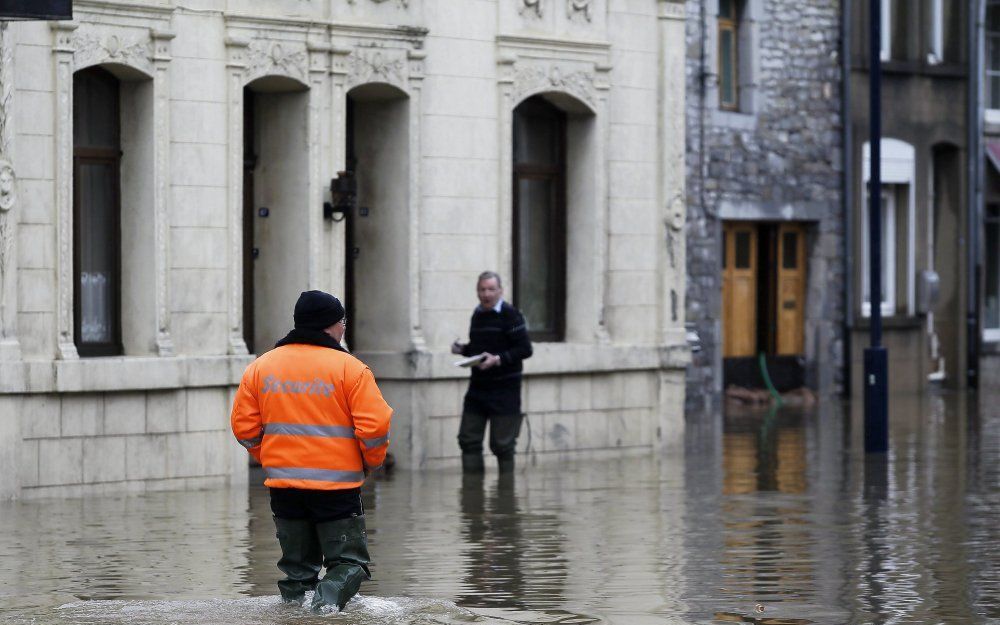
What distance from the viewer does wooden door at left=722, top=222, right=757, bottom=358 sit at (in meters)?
29.8

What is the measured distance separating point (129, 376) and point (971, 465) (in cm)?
750

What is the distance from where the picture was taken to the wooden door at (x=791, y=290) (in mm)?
30766

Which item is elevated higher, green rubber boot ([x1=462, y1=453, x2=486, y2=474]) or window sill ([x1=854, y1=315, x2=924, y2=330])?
window sill ([x1=854, y1=315, x2=924, y2=330])

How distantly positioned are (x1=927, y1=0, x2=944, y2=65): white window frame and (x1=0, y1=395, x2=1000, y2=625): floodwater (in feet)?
43.7

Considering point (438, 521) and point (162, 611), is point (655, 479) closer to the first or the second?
point (438, 521)

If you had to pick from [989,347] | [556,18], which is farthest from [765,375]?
[556,18]

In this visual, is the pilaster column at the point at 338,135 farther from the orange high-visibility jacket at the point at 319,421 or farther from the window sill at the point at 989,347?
the window sill at the point at 989,347

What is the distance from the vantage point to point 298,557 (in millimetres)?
10852

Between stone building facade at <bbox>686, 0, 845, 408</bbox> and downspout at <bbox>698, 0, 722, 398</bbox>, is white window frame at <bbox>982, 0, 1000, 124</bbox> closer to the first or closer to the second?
stone building facade at <bbox>686, 0, 845, 408</bbox>

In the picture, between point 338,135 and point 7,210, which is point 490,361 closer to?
point 338,135

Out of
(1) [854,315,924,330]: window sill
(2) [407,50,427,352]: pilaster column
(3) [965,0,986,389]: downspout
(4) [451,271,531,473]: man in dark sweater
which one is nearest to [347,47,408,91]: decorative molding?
(2) [407,50,427,352]: pilaster column

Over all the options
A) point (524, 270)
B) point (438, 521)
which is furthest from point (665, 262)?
point (438, 521)

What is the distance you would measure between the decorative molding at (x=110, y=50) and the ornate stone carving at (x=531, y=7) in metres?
4.11

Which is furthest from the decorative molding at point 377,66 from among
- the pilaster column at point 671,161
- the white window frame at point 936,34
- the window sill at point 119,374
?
the white window frame at point 936,34
